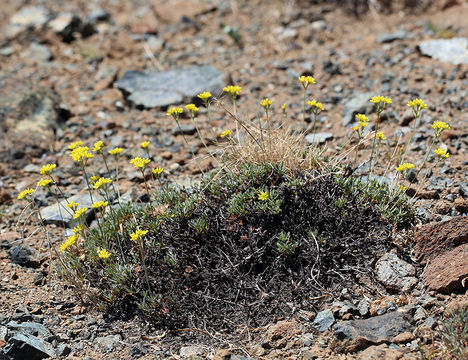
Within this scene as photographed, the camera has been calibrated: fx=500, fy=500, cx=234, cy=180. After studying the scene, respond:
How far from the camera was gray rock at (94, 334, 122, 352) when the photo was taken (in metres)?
3.56

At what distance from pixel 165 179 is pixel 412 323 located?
113 inches

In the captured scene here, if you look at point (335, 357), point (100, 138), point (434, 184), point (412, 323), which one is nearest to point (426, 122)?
point (434, 184)

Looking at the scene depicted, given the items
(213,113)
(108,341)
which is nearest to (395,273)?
(108,341)

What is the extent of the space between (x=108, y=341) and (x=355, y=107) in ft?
13.1

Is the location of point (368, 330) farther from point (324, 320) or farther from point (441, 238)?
point (441, 238)

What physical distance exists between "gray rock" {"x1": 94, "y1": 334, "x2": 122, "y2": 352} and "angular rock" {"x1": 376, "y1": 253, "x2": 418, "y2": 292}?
1985mm

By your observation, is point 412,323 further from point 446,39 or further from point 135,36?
point 135,36

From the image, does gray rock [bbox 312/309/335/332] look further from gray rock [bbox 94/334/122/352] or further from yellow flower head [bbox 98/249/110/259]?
yellow flower head [bbox 98/249/110/259]

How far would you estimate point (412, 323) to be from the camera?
3359mm

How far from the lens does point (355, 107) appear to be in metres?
6.06

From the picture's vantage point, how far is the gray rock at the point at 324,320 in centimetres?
348

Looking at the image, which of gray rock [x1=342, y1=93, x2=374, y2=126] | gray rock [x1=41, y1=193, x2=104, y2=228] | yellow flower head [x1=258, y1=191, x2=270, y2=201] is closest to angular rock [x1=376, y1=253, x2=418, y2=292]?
yellow flower head [x1=258, y1=191, x2=270, y2=201]

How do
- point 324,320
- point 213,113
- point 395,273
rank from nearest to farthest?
point 324,320, point 395,273, point 213,113

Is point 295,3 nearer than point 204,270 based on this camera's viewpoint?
No
